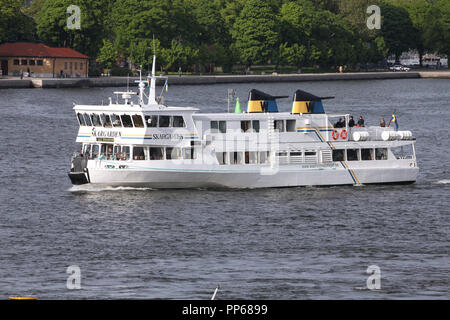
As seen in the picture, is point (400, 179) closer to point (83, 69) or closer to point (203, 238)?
point (203, 238)

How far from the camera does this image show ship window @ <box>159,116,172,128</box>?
197ft

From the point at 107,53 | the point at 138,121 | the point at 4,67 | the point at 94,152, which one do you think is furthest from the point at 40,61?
the point at 138,121

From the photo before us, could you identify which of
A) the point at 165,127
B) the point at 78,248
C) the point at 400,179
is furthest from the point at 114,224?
the point at 400,179

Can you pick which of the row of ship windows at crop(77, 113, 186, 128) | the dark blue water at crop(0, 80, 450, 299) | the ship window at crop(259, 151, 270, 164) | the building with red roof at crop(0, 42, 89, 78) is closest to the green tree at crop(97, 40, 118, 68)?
the building with red roof at crop(0, 42, 89, 78)

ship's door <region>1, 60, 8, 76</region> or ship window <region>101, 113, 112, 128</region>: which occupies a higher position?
ship's door <region>1, 60, 8, 76</region>

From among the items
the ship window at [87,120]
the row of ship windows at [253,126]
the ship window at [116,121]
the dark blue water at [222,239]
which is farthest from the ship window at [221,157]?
the ship window at [87,120]

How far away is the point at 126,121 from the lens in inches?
2362

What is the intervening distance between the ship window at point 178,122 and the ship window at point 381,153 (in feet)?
46.1

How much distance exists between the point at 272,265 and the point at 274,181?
68.5ft

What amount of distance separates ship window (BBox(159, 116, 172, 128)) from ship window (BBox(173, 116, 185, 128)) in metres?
0.36

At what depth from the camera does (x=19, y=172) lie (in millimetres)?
73875

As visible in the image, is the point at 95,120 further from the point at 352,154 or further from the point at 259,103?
the point at 352,154

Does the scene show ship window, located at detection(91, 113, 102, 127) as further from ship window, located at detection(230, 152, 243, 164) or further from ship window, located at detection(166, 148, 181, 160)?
ship window, located at detection(230, 152, 243, 164)

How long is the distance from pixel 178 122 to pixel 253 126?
5.06m
